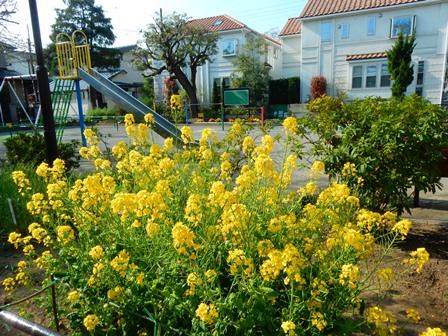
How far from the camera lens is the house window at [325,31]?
821 inches

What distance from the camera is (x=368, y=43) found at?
66.6 feet

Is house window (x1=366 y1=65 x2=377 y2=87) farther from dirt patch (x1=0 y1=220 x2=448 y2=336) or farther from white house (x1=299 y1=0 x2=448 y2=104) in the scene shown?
dirt patch (x1=0 y1=220 x2=448 y2=336)

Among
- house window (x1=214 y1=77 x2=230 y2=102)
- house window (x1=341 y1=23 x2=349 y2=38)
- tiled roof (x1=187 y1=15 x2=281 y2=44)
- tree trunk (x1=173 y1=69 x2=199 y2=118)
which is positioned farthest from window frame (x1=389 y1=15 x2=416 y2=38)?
tree trunk (x1=173 y1=69 x2=199 y2=118)

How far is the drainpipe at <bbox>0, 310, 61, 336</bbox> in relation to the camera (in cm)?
129

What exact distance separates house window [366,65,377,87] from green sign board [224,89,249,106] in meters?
8.24

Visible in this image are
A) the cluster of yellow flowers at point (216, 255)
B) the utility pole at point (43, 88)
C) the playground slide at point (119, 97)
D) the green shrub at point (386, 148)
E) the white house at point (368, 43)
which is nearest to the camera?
the cluster of yellow flowers at point (216, 255)

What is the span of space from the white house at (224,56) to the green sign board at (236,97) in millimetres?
6381

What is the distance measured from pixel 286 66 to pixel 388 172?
70.7 feet

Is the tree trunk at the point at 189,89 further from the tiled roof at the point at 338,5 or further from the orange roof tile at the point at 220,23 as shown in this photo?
the tiled roof at the point at 338,5

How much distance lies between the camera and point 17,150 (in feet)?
17.8

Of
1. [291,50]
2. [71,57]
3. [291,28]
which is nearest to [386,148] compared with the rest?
[71,57]

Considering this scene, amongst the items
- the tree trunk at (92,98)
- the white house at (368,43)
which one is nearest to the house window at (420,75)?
the white house at (368,43)

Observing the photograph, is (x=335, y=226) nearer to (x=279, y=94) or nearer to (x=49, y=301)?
(x=49, y=301)

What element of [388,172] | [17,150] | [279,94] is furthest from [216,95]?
[388,172]
